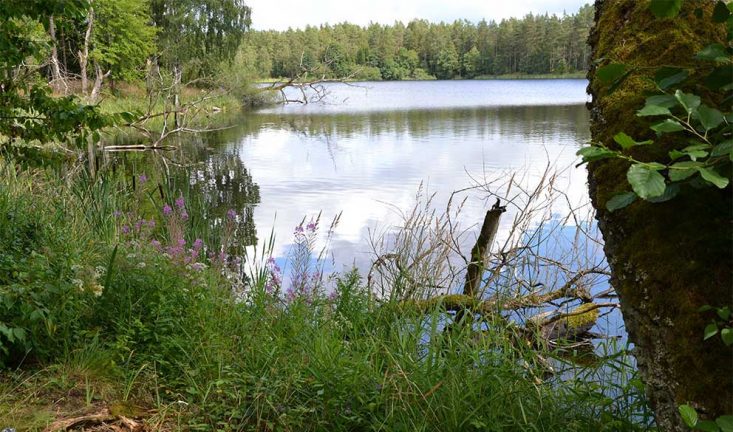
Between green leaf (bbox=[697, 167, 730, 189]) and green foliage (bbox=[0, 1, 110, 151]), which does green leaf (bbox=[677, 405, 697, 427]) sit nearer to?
green leaf (bbox=[697, 167, 730, 189])

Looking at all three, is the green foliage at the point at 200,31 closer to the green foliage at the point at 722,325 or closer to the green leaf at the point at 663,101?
the green leaf at the point at 663,101

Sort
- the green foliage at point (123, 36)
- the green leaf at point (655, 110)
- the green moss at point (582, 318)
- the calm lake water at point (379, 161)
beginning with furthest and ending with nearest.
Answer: the green foliage at point (123, 36), the calm lake water at point (379, 161), the green moss at point (582, 318), the green leaf at point (655, 110)

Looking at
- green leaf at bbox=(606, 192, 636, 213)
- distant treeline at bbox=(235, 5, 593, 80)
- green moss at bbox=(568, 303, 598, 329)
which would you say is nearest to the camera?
green leaf at bbox=(606, 192, 636, 213)

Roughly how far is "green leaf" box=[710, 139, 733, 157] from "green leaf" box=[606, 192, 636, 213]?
0.63 feet

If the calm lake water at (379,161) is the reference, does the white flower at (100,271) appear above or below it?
above

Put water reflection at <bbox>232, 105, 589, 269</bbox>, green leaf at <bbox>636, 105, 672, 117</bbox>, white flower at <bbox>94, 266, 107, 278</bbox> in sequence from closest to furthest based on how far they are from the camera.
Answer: green leaf at <bbox>636, 105, 672, 117</bbox>
white flower at <bbox>94, 266, 107, 278</bbox>
water reflection at <bbox>232, 105, 589, 269</bbox>

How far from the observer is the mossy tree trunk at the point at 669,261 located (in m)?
1.46

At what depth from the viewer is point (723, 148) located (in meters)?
1.30

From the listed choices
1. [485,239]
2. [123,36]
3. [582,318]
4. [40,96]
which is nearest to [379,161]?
[485,239]

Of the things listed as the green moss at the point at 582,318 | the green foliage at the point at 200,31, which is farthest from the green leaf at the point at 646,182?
the green foliage at the point at 200,31

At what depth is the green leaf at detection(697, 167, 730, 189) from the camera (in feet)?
4.12

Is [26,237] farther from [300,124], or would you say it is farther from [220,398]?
[300,124]

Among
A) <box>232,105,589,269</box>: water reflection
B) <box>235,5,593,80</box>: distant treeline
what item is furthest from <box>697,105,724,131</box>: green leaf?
<box>235,5,593,80</box>: distant treeline

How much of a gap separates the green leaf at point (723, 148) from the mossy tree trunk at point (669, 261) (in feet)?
Answer: 0.76
